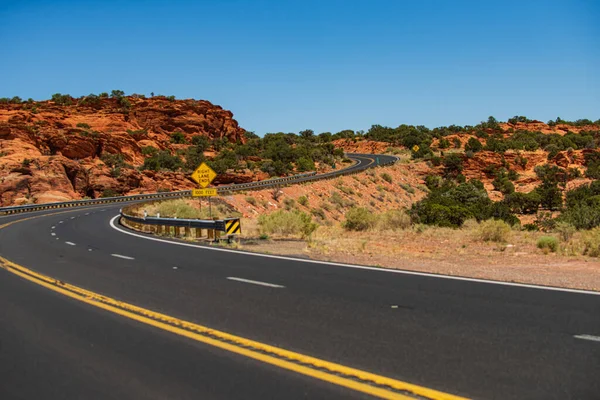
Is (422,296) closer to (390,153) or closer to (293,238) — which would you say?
(293,238)

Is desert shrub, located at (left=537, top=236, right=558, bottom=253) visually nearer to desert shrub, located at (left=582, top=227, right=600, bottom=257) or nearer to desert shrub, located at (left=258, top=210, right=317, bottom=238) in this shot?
desert shrub, located at (left=582, top=227, right=600, bottom=257)

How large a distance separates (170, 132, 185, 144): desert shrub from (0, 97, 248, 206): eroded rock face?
3.30ft

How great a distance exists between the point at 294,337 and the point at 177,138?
96917 mm

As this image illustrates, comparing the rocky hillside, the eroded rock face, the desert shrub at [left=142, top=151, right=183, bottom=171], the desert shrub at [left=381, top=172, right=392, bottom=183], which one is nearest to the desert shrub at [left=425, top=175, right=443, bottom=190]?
the rocky hillside

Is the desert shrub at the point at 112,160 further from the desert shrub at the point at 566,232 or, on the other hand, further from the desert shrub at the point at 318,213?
the desert shrub at the point at 566,232

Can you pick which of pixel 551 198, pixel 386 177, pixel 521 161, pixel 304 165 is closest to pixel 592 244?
pixel 551 198

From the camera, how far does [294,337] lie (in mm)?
6398

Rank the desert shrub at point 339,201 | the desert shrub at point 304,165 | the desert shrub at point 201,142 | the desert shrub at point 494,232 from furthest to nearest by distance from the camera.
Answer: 1. the desert shrub at point 201,142
2. the desert shrub at point 304,165
3. the desert shrub at point 339,201
4. the desert shrub at point 494,232

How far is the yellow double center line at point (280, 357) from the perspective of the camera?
4.64 meters

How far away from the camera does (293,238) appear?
2075 cm

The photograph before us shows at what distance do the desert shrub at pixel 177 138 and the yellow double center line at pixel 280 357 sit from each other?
92.3 m

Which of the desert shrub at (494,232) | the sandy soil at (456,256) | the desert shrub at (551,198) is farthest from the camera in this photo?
the desert shrub at (551,198)

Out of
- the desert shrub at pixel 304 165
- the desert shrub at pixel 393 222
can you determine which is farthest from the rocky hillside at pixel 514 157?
the desert shrub at pixel 393 222

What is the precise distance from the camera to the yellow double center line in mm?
4641
